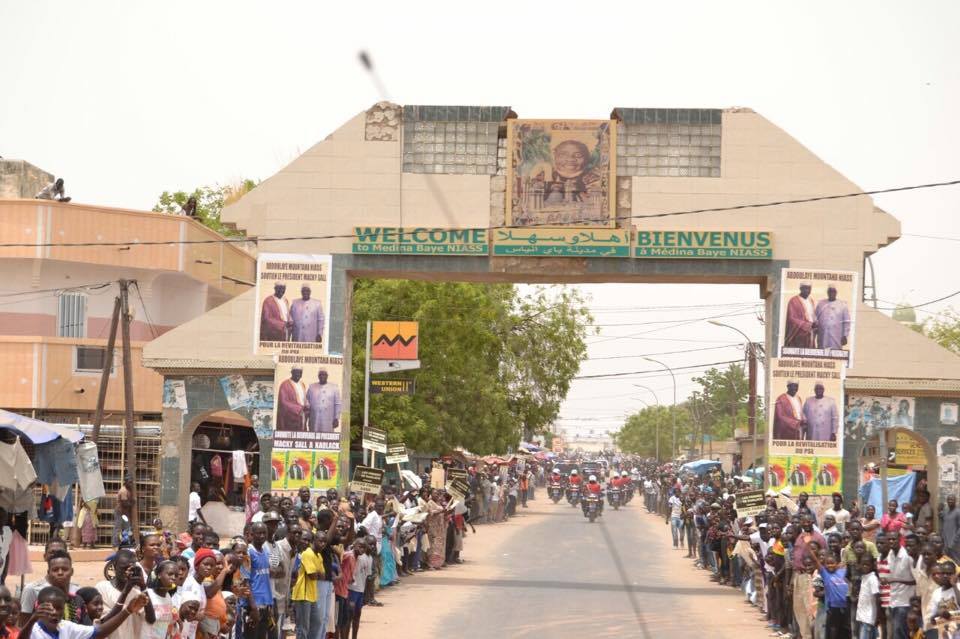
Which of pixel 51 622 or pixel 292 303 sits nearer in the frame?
pixel 51 622

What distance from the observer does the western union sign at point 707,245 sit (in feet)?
91.3

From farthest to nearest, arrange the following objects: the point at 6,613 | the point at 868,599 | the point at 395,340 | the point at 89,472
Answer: the point at 395,340 < the point at 89,472 < the point at 868,599 < the point at 6,613

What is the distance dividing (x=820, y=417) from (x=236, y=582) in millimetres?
17113

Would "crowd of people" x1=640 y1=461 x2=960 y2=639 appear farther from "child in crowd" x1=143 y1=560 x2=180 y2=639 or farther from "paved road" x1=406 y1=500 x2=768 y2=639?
"child in crowd" x1=143 y1=560 x2=180 y2=639

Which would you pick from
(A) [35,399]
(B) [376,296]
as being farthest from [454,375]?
(A) [35,399]

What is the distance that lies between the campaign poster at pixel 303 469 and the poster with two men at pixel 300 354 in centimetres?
2

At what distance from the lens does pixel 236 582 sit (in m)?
13.6

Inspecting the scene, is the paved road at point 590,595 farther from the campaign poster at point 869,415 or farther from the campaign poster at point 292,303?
the campaign poster at point 292,303

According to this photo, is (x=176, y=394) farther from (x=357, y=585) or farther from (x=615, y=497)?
(x=615, y=497)

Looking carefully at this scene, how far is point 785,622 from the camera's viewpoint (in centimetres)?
2011

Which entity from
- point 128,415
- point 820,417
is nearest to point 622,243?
point 820,417

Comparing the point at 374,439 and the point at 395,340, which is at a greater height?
the point at 395,340

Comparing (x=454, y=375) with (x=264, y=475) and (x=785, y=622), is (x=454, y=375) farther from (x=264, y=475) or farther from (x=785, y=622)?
(x=785, y=622)

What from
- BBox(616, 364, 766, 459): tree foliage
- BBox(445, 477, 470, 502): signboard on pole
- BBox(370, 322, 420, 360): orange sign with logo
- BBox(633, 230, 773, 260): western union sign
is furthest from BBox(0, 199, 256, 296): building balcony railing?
BBox(616, 364, 766, 459): tree foliage
